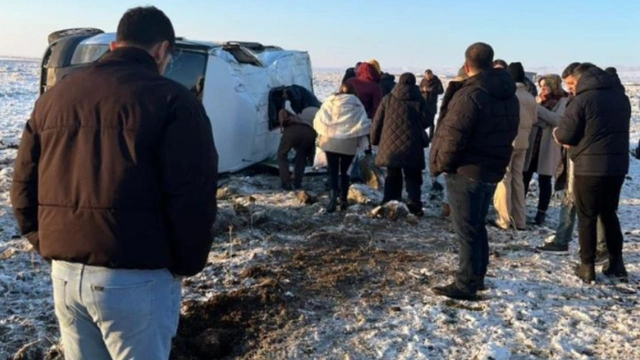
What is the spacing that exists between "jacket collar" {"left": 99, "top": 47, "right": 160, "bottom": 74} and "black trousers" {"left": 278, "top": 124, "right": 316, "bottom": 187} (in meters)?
6.30

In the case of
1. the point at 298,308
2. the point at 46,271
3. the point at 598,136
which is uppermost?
the point at 598,136

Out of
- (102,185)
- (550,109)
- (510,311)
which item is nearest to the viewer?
(102,185)

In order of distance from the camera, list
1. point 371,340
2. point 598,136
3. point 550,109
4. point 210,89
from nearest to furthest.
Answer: point 371,340
point 598,136
point 550,109
point 210,89

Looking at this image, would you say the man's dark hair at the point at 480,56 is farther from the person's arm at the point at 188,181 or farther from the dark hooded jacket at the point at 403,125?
the person's arm at the point at 188,181

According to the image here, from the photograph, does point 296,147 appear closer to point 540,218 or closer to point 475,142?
point 540,218

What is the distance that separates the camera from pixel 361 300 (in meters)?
4.68

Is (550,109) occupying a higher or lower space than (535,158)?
higher

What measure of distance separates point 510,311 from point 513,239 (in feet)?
7.47

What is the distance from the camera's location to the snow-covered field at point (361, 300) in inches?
156

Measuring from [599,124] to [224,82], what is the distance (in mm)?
5067

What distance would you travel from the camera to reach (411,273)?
532cm

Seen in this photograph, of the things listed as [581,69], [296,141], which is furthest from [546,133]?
[296,141]

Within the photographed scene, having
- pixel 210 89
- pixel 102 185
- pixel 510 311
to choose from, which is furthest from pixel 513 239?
pixel 102 185

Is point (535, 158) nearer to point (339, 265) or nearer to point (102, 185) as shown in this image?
point (339, 265)
